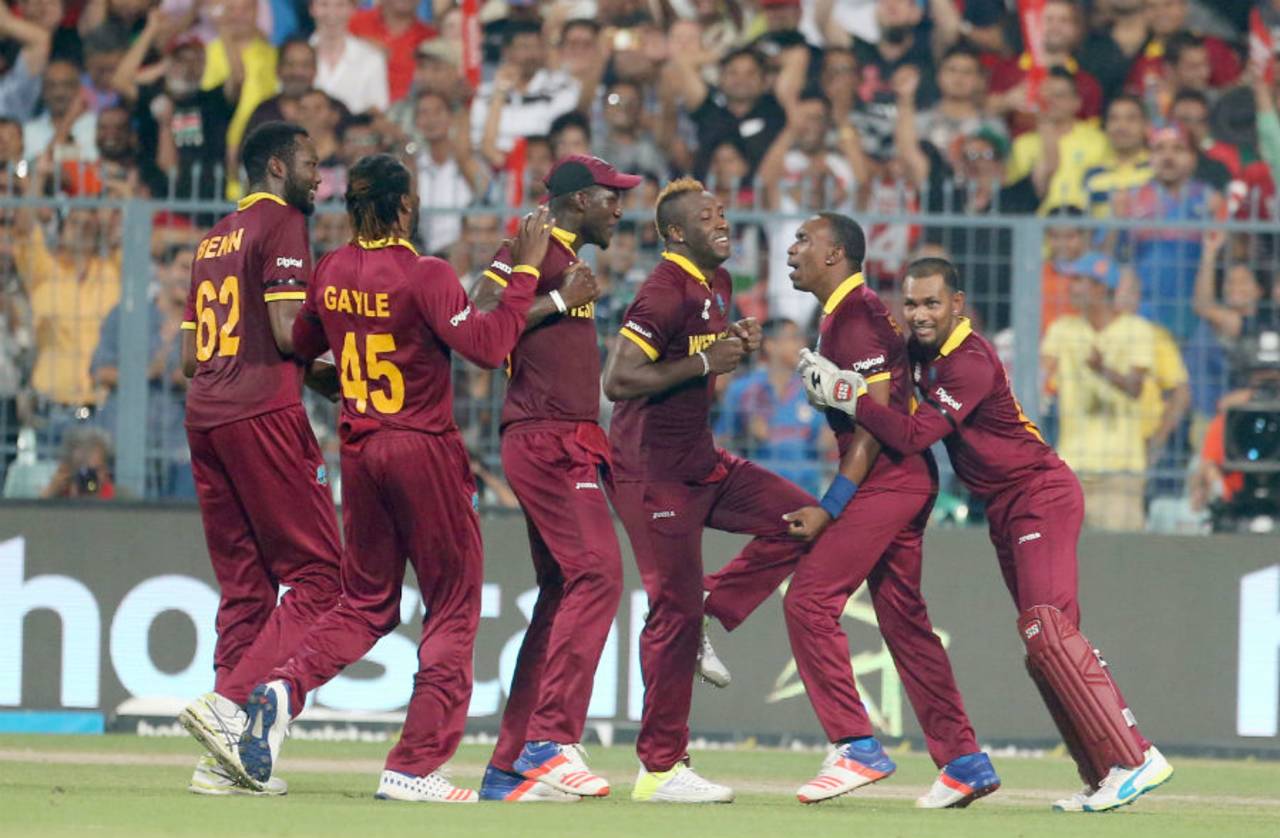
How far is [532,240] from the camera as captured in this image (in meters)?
8.01

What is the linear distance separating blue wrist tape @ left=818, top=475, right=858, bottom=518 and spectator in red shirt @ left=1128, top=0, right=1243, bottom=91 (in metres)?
7.09

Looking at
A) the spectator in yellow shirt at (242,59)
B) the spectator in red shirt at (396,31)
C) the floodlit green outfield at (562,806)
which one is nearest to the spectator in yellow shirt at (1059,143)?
the spectator in red shirt at (396,31)

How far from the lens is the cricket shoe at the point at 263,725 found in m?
7.59

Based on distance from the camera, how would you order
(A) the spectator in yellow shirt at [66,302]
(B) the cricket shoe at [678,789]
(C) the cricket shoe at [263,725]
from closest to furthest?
(C) the cricket shoe at [263,725]
(B) the cricket shoe at [678,789]
(A) the spectator in yellow shirt at [66,302]

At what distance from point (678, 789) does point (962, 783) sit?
111 cm

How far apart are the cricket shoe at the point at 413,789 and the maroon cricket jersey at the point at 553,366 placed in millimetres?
1453

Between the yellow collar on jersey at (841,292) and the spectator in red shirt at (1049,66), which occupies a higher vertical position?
the spectator in red shirt at (1049,66)

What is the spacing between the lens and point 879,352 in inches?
336

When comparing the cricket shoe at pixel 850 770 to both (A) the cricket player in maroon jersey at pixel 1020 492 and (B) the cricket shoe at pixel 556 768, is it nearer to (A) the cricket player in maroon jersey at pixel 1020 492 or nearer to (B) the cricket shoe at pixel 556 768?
(A) the cricket player in maroon jersey at pixel 1020 492

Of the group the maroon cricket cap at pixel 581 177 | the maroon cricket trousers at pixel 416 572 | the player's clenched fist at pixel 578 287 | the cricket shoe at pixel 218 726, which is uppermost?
the maroon cricket cap at pixel 581 177

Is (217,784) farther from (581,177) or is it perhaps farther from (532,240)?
(581,177)

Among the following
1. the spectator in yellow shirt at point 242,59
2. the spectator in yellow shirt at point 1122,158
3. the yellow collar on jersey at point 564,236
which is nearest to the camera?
the yellow collar on jersey at point 564,236

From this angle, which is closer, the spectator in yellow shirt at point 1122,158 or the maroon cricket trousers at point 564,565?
the maroon cricket trousers at point 564,565

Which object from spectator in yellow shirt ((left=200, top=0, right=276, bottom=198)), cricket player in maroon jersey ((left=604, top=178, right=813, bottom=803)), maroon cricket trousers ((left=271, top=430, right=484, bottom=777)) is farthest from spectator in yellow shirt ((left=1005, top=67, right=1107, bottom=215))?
maroon cricket trousers ((left=271, top=430, right=484, bottom=777))
